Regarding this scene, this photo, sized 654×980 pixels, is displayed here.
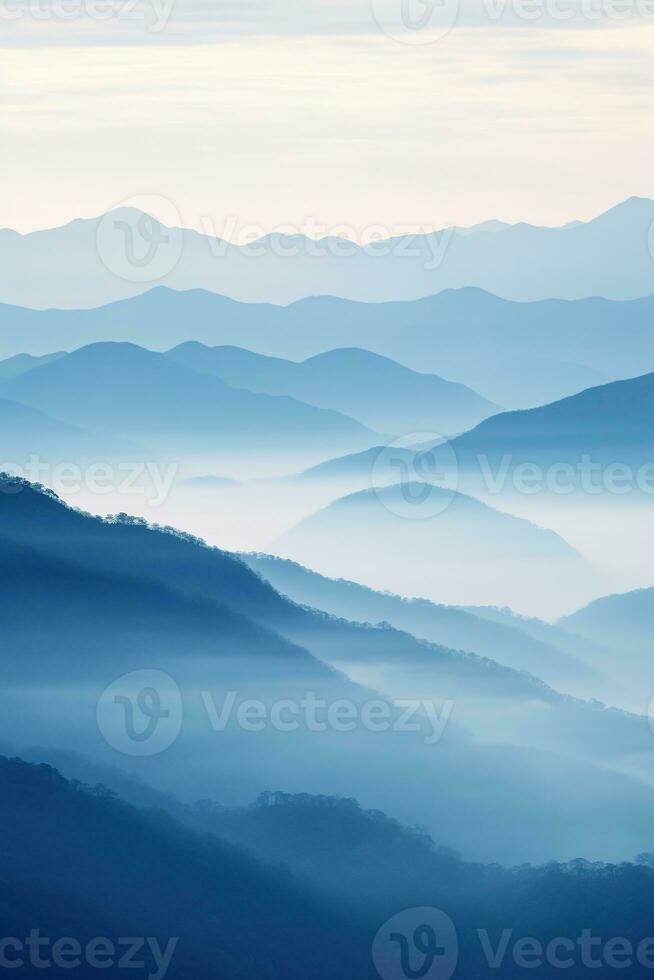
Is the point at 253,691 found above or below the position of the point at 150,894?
above

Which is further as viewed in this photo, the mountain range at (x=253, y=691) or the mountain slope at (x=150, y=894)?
the mountain range at (x=253, y=691)

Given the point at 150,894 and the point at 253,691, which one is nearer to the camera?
the point at 150,894

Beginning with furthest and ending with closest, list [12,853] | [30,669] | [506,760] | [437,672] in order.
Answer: [437,672]
[506,760]
[30,669]
[12,853]

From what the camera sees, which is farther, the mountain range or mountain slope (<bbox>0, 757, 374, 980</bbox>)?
the mountain range

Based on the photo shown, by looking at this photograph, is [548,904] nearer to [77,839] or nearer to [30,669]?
[77,839]

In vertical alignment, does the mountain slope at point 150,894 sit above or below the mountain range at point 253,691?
below

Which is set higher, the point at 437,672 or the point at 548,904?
the point at 437,672

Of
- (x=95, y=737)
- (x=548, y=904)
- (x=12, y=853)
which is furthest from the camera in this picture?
(x=95, y=737)

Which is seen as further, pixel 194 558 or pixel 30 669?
pixel 194 558

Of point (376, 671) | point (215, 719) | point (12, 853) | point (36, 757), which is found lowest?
point (12, 853)

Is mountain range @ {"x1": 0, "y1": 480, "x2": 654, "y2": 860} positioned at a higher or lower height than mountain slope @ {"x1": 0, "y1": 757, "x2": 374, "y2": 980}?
higher

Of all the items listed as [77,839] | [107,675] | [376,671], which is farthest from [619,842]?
[77,839]
